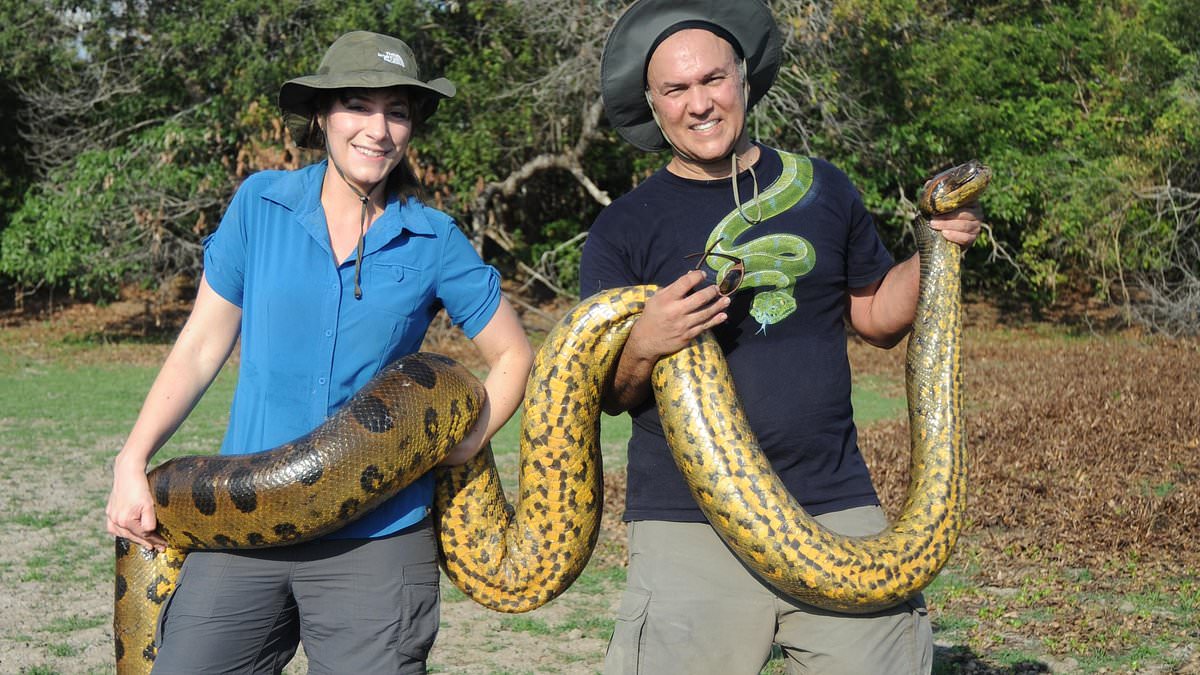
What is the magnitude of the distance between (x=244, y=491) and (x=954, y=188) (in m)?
2.23

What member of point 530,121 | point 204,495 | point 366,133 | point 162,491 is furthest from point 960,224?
point 530,121

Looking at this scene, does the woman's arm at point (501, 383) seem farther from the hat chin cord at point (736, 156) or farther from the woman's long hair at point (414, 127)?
the hat chin cord at point (736, 156)

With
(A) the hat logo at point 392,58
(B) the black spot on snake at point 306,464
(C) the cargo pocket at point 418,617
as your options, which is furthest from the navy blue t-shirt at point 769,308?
(B) the black spot on snake at point 306,464

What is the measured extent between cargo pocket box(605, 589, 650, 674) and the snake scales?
0.33m

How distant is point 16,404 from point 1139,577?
42.8ft

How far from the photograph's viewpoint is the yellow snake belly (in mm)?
3303

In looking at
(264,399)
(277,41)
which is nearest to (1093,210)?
(277,41)

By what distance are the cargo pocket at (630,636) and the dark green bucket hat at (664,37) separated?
4.80ft

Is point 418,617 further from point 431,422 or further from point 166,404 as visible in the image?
point 166,404

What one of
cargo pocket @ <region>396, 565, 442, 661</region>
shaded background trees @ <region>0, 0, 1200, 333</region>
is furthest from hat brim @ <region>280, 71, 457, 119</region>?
shaded background trees @ <region>0, 0, 1200, 333</region>

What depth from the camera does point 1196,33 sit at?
20.7 meters

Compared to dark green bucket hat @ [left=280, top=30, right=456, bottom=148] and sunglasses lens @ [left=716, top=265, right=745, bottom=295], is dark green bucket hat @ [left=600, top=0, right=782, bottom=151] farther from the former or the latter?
sunglasses lens @ [left=716, top=265, right=745, bottom=295]

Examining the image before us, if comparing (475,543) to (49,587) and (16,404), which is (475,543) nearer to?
(49,587)

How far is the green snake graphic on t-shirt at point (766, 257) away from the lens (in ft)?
11.8
